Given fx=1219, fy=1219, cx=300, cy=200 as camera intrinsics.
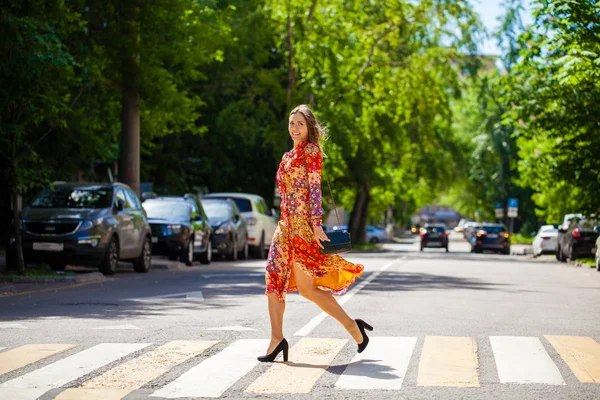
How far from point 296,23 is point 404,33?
13.8 feet

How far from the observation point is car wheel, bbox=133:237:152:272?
24.6m

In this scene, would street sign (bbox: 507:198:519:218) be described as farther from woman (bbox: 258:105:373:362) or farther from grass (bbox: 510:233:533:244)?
woman (bbox: 258:105:373:362)

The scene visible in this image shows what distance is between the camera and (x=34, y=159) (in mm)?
21172

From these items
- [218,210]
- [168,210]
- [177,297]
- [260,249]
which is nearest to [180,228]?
[168,210]

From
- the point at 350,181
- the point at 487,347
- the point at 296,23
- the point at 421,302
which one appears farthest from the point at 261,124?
the point at 487,347

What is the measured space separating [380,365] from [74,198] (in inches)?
596

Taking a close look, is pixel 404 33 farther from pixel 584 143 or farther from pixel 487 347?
pixel 487 347

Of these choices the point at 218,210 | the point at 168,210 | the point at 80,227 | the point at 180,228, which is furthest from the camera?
the point at 218,210

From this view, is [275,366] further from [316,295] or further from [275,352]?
[316,295]

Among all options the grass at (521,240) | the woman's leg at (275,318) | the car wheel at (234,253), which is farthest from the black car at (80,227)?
the grass at (521,240)

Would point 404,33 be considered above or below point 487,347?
above

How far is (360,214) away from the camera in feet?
201

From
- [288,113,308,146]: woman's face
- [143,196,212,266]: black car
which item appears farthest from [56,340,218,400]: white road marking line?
[143,196,212,266]: black car

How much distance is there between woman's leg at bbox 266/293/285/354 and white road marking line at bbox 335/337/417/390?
58 centimetres
